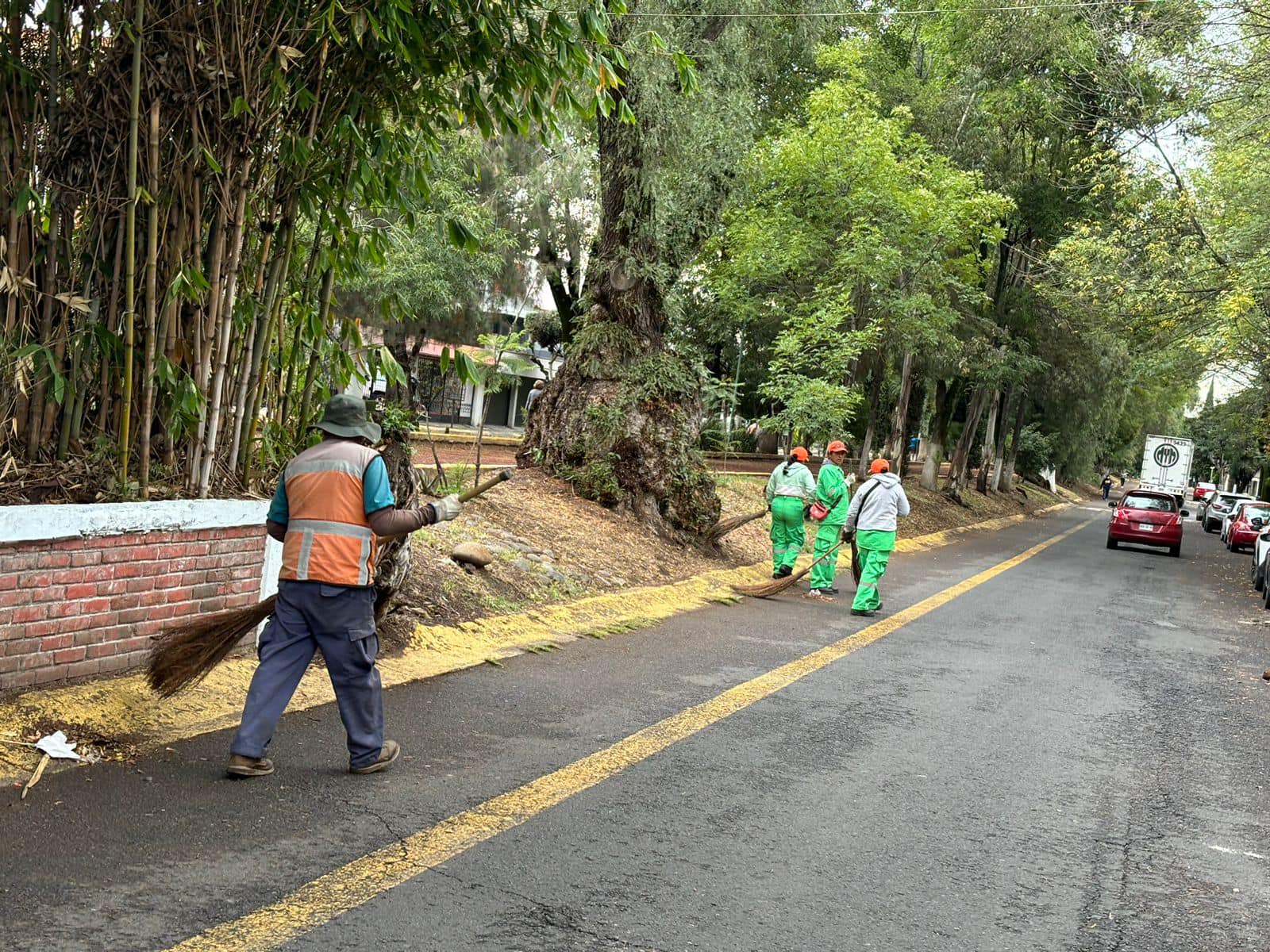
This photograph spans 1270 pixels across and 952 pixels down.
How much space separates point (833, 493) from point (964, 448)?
23.4m

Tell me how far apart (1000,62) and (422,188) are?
74.6 feet

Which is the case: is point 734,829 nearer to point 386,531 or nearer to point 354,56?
point 386,531

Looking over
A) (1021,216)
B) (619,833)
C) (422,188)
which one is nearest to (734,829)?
(619,833)

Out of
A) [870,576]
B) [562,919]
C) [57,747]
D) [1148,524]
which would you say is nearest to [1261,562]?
[1148,524]

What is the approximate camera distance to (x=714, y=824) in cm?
503

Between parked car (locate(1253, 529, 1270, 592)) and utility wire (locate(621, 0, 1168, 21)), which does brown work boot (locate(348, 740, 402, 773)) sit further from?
parked car (locate(1253, 529, 1270, 592))

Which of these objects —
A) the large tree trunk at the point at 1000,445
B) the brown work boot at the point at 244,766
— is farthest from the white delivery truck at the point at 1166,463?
the brown work boot at the point at 244,766

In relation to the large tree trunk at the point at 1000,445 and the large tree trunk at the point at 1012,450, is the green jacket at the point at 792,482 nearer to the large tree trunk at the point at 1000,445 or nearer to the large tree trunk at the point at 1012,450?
the large tree trunk at the point at 1000,445

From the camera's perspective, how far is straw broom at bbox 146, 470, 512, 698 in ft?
18.5

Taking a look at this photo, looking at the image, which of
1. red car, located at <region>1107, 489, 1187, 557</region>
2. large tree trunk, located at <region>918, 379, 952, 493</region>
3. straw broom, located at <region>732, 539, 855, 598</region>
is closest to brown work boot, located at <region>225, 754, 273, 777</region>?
straw broom, located at <region>732, 539, 855, 598</region>

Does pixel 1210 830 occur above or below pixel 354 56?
below

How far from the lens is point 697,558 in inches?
567

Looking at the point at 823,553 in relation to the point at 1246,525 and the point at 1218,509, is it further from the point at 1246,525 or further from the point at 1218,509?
the point at 1218,509

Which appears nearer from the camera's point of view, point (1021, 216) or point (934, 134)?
point (934, 134)
